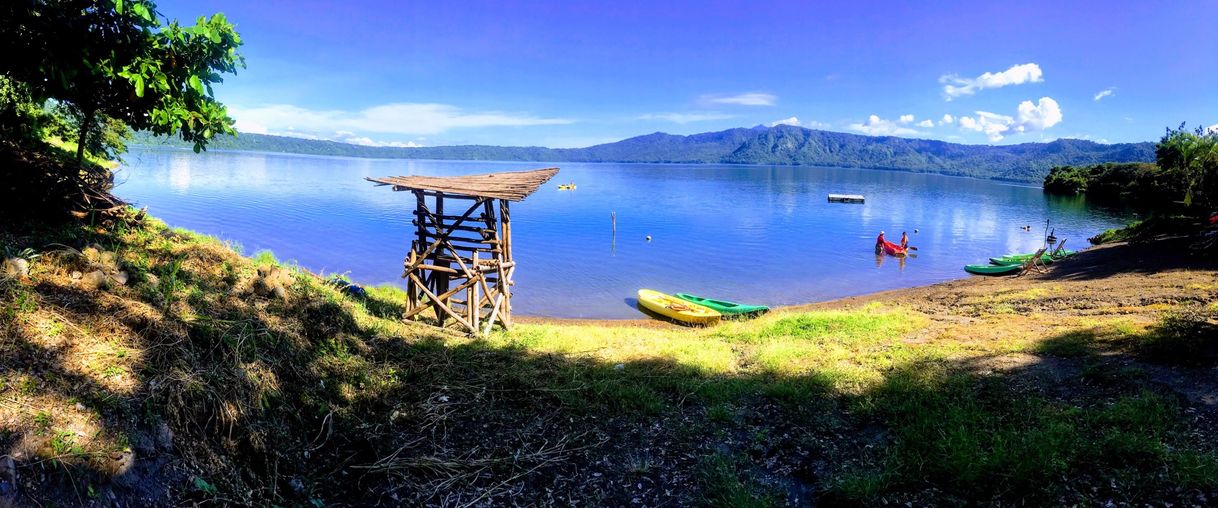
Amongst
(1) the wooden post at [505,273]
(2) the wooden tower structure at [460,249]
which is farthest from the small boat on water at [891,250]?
(1) the wooden post at [505,273]

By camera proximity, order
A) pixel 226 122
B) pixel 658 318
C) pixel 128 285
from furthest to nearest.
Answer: pixel 658 318
pixel 226 122
pixel 128 285

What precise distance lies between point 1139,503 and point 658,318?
18497 millimetres

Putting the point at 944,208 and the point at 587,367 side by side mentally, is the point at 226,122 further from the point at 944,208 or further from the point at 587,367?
the point at 944,208

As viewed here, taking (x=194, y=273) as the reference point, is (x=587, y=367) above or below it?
below

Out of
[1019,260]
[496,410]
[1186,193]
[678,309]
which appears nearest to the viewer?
[496,410]

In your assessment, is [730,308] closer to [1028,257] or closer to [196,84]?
[196,84]

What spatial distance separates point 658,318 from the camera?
23.8 m

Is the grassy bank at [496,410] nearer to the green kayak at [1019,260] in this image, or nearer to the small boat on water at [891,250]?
the green kayak at [1019,260]

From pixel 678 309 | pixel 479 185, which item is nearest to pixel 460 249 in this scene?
pixel 479 185

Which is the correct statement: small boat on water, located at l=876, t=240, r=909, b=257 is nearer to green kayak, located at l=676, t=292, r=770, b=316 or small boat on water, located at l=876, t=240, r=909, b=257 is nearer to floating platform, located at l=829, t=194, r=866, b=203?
green kayak, located at l=676, t=292, r=770, b=316

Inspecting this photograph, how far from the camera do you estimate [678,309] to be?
22.8 m

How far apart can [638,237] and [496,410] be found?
40612mm

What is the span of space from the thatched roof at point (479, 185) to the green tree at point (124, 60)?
15.5ft

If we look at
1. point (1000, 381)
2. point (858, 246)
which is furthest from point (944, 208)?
point (1000, 381)
